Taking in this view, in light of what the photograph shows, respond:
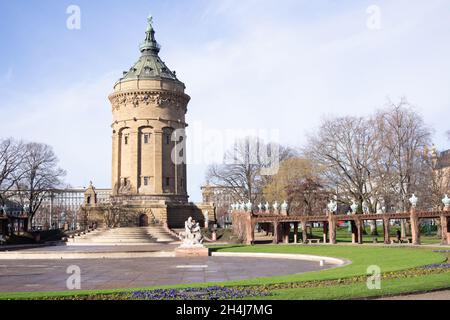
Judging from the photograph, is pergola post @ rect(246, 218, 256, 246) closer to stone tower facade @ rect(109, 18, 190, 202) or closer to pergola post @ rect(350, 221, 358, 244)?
pergola post @ rect(350, 221, 358, 244)

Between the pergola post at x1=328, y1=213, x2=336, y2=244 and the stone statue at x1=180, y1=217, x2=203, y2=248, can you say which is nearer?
the stone statue at x1=180, y1=217, x2=203, y2=248

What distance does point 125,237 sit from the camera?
194 ft

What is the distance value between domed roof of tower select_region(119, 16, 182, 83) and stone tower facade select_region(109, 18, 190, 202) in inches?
6.1

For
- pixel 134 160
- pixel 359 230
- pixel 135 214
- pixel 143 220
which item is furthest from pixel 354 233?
pixel 134 160

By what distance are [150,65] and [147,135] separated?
1160 cm

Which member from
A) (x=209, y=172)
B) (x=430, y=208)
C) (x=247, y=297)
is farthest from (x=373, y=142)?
(x=247, y=297)

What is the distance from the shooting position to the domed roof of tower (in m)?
76.9

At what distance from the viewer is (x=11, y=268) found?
28125 mm

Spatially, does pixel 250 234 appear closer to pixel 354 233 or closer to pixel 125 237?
pixel 354 233

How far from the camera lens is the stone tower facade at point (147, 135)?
7544 cm

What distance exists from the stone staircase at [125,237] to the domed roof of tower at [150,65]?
25140mm

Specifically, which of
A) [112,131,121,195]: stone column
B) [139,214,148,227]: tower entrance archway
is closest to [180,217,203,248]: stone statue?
[139,214,148,227]: tower entrance archway

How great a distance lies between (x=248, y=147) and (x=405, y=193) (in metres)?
26.8
